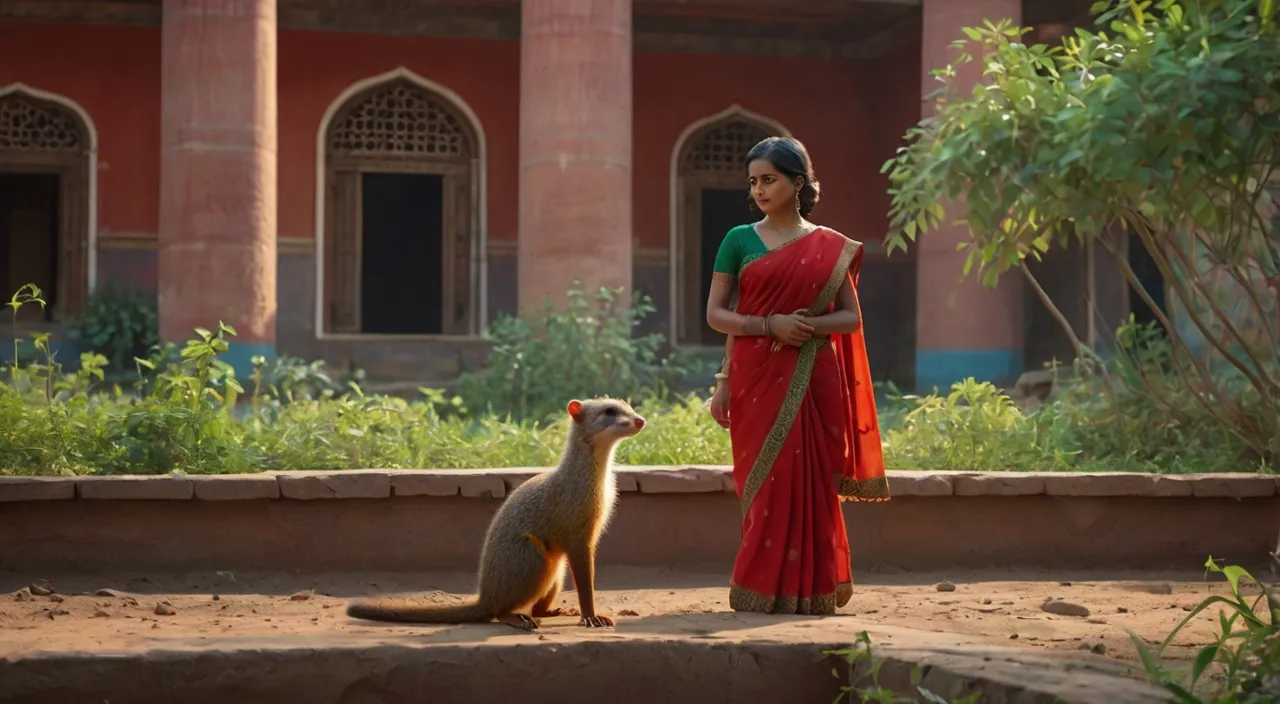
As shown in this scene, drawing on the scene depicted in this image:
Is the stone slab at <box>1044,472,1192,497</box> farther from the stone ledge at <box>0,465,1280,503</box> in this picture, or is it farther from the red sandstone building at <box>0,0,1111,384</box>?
the red sandstone building at <box>0,0,1111,384</box>

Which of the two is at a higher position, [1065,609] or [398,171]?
[398,171]

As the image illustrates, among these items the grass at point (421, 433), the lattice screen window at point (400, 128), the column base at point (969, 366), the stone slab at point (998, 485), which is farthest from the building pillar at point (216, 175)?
the stone slab at point (998, 485)

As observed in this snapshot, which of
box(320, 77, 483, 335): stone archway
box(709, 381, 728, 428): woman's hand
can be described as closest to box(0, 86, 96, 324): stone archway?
box(320, 77, 483, 335): stone archway

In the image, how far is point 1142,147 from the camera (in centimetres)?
629

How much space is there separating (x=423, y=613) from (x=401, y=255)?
14919 mm

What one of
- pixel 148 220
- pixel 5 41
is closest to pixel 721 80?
pixel 148 220

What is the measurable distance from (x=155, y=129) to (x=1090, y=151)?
10893 millimetres

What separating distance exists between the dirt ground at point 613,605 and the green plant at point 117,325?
785 centimetres

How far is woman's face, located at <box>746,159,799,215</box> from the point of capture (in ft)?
16.2

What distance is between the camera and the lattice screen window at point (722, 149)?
16.0 meters

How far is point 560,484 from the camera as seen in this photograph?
15.8 ft

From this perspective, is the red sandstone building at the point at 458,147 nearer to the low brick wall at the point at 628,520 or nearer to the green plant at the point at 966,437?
the green plant at the point at 966,437

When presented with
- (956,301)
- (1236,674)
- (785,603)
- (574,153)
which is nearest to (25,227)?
(574,153)

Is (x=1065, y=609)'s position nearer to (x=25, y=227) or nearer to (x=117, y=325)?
(x=117, y=325)
